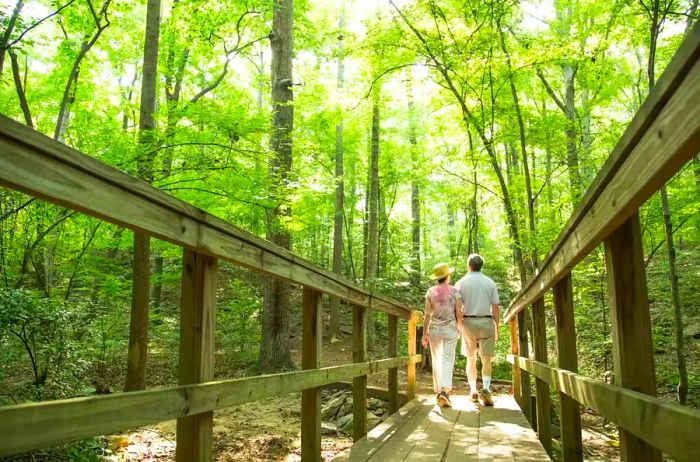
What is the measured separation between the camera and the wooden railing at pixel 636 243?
1.27 meters

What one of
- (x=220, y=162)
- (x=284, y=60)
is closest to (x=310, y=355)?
(x=220, y=162)

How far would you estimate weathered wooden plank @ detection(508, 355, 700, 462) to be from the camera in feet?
4.29

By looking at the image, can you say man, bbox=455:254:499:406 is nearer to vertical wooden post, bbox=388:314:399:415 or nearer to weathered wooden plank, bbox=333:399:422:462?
vertical wooden post, bbox=388:314:399:415

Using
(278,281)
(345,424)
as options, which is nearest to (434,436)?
(345,424)

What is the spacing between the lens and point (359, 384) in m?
5.15

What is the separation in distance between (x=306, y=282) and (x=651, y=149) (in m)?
2.34

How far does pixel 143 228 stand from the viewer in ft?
6.02

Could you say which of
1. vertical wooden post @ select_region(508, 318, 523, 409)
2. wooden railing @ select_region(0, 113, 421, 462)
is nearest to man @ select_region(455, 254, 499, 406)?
vertical wooden post @ select_region(508, 318, 523, 409)

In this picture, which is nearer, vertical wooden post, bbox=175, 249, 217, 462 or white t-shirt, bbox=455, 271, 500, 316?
vertical wooden post, bbox=175, 249, 217, 462

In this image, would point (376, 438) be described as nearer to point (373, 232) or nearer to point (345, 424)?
point (345, 424)

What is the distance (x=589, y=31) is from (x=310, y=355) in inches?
343

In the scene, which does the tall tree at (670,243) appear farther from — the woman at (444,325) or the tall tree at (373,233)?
the tall tree at (373,233)

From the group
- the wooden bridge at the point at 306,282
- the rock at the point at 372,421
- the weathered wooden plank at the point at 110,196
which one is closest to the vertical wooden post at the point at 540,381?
the wooden bridge at the point at 306,282

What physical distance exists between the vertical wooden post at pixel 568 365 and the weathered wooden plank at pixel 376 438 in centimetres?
151
